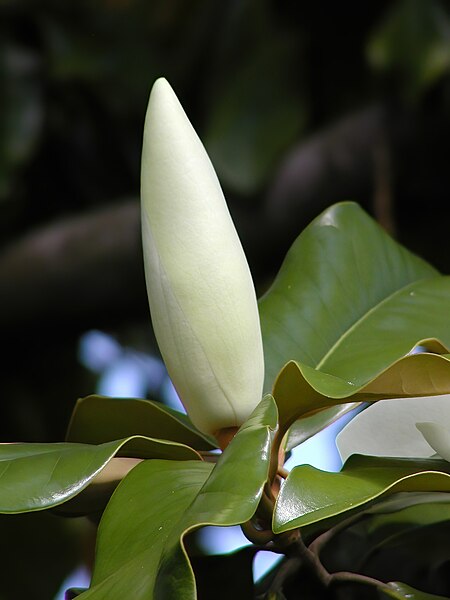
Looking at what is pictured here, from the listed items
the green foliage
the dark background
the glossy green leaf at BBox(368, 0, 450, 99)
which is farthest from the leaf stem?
the glossy green leaf at BBox(368, 0, 450, 99)

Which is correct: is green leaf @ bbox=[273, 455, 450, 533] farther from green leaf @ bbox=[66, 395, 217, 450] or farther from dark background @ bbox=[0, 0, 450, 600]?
dark background @ bbox=[0, 0, 450, 600]

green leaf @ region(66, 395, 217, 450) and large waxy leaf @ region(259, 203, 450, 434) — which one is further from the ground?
large waxy leaf @ region(259, 203, 450, 434)

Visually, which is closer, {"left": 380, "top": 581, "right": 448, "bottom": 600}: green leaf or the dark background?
{"left": 380, "top": 581, "right": 448, "bottom": 600}: green leaf

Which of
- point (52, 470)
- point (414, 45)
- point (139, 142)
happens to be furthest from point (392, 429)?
point (139, 142)

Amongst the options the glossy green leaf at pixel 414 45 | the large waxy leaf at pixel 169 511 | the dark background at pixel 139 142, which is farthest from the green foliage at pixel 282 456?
the glossy green leaf at pixel 414 45

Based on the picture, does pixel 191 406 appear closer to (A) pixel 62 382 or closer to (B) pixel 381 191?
(B) pixel 381 191

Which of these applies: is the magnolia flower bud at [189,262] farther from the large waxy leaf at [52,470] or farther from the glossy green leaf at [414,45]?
the glossy green leaf at [414,45]

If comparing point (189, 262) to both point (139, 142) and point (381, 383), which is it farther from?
point (139, 142)
